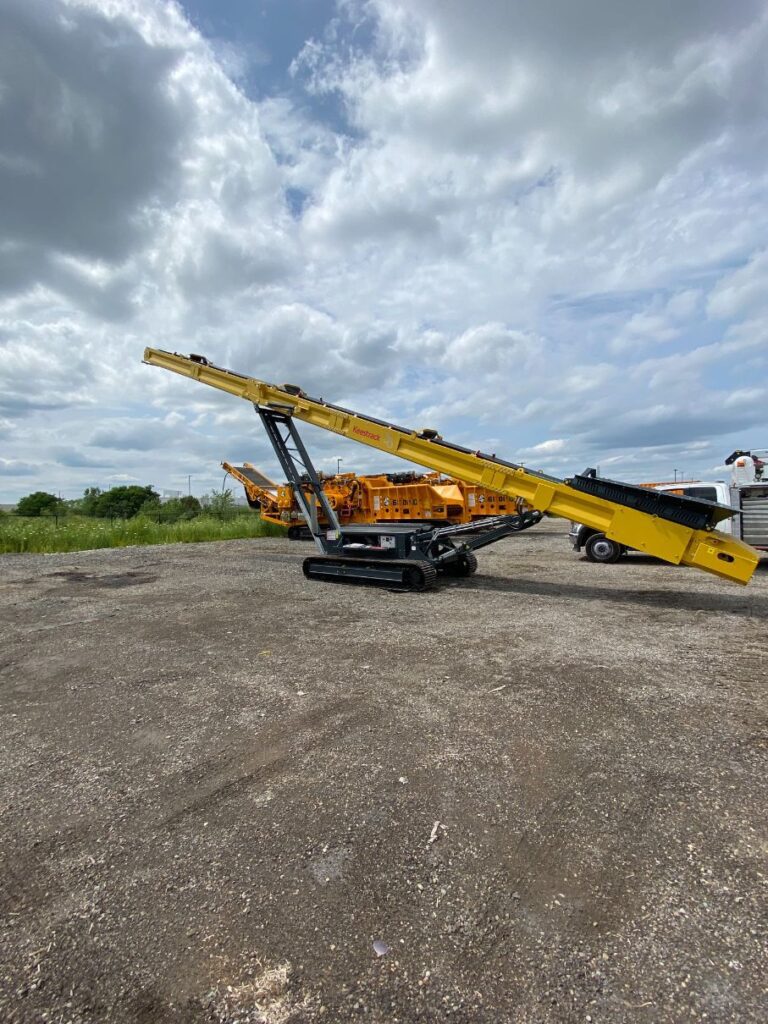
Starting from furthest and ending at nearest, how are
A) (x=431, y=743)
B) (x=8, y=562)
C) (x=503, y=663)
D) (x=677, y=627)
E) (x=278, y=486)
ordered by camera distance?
(x=278, y=486)
(x=8, y=562)
(x=677, y=627)
(x=503, y=663)
(x=431, y=743)

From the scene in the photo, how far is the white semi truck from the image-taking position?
10.6 m

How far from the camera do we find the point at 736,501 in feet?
35.8

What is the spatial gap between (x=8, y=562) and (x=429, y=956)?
47.0 feet

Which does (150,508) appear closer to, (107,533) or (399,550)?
(107,533)

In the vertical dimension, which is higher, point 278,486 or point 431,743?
point 278,486

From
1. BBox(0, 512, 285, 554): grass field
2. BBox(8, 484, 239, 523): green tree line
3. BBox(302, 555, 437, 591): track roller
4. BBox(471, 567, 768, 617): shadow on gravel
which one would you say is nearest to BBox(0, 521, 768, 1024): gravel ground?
BBox(471, 567, 768, 617): shadow on gravel

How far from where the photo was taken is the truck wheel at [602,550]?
12.1 metres

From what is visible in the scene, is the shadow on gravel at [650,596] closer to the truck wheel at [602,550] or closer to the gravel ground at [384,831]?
the gravel ground at [384,831]

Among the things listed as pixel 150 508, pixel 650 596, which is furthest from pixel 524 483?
pixel 150 508

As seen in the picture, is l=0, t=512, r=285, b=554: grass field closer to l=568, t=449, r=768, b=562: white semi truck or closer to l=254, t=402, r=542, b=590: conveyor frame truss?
l=254, t=402, r=542, b=590: conveyor frame truss

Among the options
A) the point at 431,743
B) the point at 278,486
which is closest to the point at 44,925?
the point at 431,743

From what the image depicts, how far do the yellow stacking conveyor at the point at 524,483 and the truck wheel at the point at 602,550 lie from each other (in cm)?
404

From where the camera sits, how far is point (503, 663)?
5.11m

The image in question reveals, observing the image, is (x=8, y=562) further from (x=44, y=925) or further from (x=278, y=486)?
(x=44, y=925)
